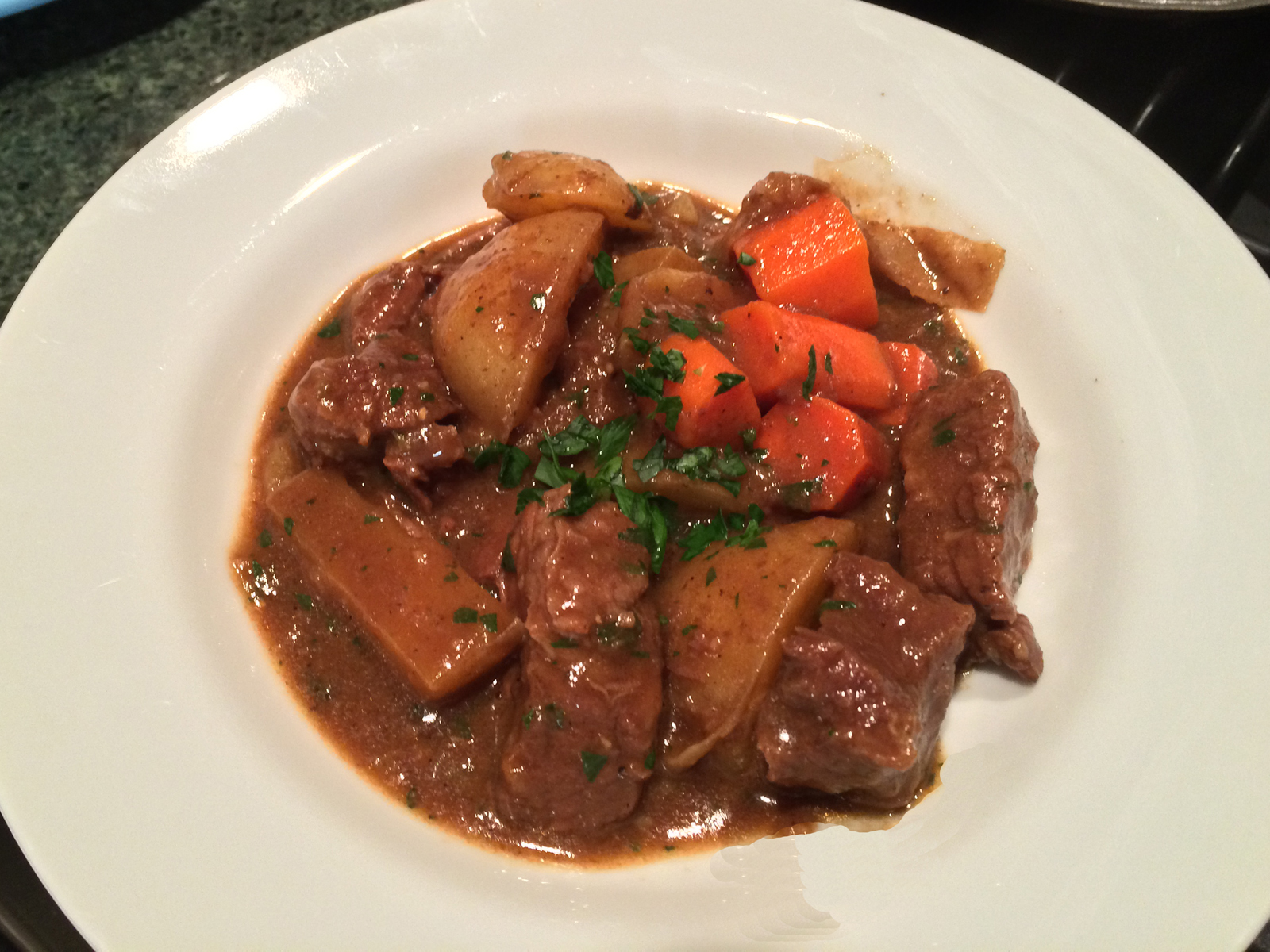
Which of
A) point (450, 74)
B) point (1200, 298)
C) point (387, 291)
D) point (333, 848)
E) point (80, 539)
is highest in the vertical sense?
point (1200, 298)

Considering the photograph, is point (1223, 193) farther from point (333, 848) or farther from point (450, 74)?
point (333, 848)

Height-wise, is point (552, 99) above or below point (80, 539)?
above

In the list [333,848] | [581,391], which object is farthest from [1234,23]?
[333,848]

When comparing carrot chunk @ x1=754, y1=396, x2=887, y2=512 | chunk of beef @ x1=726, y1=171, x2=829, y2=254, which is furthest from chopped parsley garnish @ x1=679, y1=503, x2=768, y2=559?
chunk of beef @ x1=726, y1=171, x2=829, y2=254

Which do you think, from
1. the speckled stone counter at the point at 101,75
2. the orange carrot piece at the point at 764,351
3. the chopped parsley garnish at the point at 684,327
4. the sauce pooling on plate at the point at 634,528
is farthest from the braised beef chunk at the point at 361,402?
the speckled stone counter at the point at 101,75

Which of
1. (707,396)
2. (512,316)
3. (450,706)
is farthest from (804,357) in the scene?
Answer: (450,706)

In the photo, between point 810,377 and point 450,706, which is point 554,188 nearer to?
point 810,377
